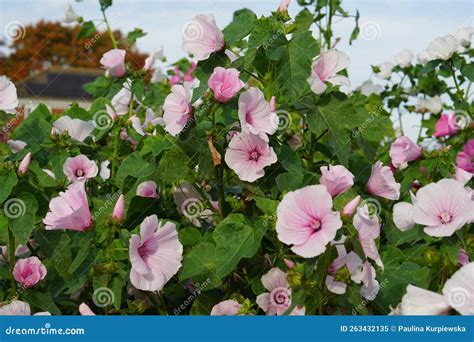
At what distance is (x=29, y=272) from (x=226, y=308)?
53 cm

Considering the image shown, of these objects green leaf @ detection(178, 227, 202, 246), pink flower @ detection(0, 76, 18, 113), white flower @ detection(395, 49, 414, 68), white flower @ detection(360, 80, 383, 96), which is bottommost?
white flower @ detection(360, 80, 383, 96)

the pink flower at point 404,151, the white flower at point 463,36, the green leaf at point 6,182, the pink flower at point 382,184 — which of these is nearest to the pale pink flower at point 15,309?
the green leaf at point 6,182

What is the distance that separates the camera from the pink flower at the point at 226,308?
1.72 meters

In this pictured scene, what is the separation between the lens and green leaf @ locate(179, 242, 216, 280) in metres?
1.73

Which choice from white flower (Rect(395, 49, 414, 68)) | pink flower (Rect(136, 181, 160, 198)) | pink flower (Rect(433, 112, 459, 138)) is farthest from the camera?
white flower (Rect(395, 49, 414, 68))

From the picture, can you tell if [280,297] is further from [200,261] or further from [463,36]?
[463,36]

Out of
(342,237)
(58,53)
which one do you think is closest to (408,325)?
(342,237)

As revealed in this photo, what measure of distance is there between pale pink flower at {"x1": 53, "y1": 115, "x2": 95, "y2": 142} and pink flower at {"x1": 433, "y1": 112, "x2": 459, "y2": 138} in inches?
51.2

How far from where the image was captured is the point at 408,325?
147cm

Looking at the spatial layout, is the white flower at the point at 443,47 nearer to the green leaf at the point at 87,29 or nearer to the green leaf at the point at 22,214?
the green leaf at the point at 87,29

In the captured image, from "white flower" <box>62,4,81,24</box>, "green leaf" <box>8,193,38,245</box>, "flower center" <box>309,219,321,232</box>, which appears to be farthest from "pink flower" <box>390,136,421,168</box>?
"white flower" <box>62,4,81,24</box>

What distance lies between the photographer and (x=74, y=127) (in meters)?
2.32

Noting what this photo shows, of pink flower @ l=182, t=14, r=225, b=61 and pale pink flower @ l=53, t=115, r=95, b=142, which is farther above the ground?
pink flower @ l=182, t=14, r=225, b=61

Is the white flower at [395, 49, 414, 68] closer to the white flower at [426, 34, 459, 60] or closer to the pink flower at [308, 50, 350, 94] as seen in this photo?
the white flower at [426, 34, 459, 60]
